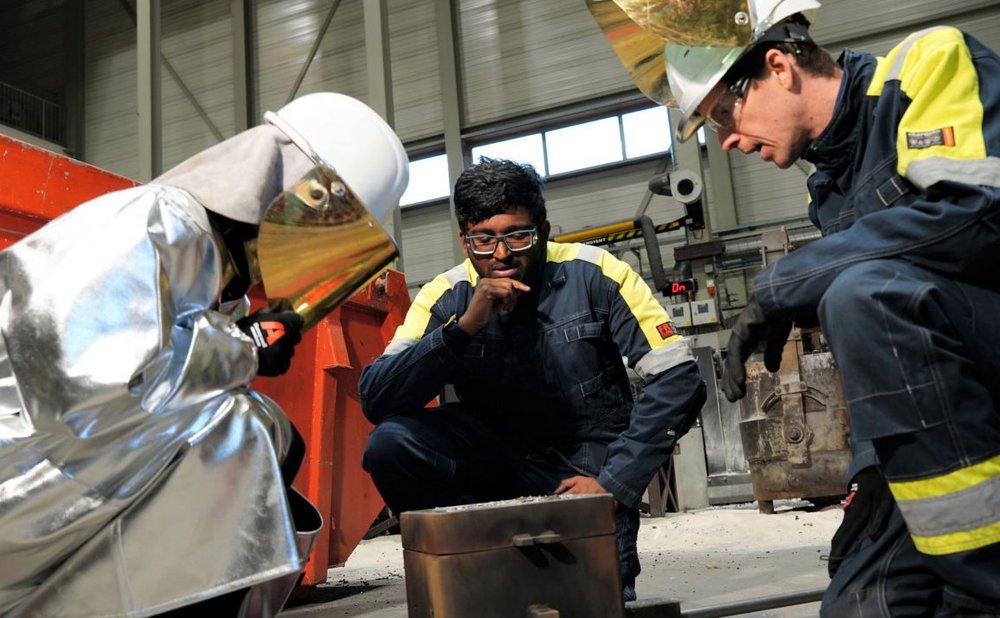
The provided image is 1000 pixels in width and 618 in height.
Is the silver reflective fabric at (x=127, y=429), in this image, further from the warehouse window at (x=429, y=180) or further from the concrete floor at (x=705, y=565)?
the warehouse window at (x=429, y=180)

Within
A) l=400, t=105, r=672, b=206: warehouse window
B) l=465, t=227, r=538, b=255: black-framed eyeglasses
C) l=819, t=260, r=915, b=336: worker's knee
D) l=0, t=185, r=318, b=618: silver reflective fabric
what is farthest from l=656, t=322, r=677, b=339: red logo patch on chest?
l=400, t=105, r=672, b=206: warehouse window

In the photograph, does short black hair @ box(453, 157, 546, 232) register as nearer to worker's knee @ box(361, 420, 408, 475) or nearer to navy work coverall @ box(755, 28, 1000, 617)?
worker's knee @ box(361, 420, 408, 475)

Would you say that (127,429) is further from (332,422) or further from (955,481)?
(332,422)

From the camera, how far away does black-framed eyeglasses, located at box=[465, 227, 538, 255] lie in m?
2.36

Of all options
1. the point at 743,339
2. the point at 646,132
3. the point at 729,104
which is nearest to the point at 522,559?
the point at 743,339

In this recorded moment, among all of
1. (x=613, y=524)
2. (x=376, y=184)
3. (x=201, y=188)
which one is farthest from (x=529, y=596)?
(x=201, y=188)

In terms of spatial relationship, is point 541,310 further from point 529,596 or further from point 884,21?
point 884,21

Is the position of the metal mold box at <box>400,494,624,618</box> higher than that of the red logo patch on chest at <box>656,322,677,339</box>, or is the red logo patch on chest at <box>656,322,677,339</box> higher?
the red logo patch on chest at <box>656,322,677,339</box>

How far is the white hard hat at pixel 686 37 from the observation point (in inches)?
63.1

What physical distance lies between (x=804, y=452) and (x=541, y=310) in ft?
9.92

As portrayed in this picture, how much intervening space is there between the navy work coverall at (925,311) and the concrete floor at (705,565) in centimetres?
94

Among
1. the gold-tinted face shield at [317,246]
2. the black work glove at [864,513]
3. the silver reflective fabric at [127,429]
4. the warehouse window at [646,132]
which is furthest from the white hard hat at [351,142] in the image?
the warehouse window at [646,132]

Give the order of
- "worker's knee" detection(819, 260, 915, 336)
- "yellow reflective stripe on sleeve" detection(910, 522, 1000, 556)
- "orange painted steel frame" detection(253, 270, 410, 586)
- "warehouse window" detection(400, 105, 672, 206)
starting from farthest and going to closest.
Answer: "warehouse window" detection(400, 105, 672, 206)
"orange painted steel frame" detection(253, 270, 410, 586)
"worker's knee" detection(819, 260, 915, 336)
"yellow reflective stripe on sleeve" detection(910, 522, 1000, 556)

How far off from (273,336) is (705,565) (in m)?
2.59
